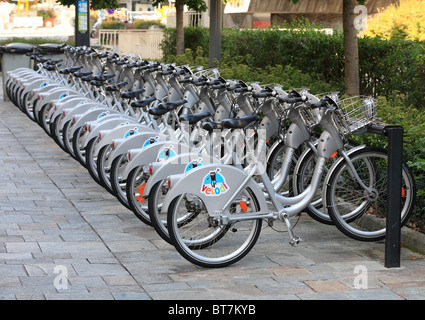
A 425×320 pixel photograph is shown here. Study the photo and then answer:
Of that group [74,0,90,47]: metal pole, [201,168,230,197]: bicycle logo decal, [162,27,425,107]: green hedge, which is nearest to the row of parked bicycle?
[201,168,230,197]: bicycle logo decal

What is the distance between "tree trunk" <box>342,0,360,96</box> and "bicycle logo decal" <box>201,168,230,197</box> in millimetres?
4757

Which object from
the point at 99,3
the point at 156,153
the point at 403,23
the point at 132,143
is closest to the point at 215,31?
the point at 403,23

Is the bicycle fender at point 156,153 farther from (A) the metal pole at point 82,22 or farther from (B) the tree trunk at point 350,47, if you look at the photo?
(A) the metal pole at point 82,22

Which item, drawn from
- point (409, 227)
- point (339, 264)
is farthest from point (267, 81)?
point (339, 264)

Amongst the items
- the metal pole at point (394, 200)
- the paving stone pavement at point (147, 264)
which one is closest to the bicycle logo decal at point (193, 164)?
the paving stone pavement at point (147, 264)

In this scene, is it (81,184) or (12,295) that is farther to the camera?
(81,184)

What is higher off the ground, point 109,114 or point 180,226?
point 109,114

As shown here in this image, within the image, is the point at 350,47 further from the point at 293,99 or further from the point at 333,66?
the point at 293,99

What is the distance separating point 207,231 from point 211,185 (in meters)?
0.58

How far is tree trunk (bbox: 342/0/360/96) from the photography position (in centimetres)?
976

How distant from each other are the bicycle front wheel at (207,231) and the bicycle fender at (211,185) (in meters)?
0.07

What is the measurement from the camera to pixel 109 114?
8.04 meters
